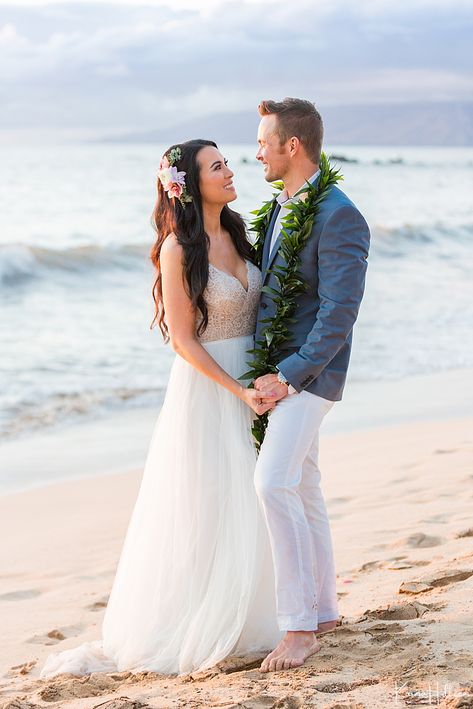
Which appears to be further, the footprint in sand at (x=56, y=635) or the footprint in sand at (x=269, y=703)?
the footprint in sand at (x=56, y=635)

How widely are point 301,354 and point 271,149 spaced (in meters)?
→ 0.86

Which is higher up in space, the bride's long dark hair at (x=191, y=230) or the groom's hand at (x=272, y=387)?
the bride's long dark hair at (x=191, y=230)

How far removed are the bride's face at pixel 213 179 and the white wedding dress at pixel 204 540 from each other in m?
0.33

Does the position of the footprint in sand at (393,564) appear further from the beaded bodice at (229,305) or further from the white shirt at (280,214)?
the white shirt at (280,214)

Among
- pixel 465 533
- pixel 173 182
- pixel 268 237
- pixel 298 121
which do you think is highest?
pixel 298 121

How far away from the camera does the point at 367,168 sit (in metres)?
74.1

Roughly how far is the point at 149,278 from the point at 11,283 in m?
2.75

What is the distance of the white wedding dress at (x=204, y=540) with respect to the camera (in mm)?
4102

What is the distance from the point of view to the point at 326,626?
13.8ft

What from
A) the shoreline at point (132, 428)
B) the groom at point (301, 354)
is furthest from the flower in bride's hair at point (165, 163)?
the shoreline at point (132, 428)

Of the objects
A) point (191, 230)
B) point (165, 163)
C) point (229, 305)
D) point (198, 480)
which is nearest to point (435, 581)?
point (198, 480)

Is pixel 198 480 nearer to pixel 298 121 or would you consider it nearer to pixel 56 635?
pixel 56 635

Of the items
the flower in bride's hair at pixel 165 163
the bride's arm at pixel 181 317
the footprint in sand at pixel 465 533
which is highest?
the flower in bride's hair at pixel 165 163

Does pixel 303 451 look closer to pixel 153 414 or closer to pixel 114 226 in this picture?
pixel 153 414
